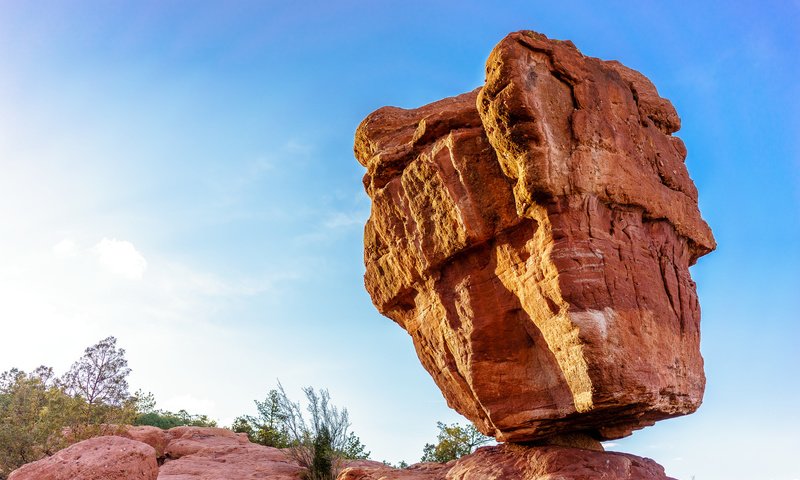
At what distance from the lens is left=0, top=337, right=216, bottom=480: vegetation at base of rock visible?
20.5m

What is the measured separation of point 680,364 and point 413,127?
306 inches

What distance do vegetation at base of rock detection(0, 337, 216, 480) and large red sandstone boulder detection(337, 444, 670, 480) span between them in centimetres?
1623

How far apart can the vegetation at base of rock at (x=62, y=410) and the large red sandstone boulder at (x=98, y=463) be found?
10.3 m

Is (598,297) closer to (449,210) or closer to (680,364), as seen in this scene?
(680,364)

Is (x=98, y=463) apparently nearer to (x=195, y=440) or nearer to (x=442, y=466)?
(x=442, y=466)

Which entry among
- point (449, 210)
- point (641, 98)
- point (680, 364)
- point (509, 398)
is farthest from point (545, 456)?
point (641, 98)

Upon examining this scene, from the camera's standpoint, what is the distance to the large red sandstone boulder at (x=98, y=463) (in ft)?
37.7

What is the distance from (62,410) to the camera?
2178 cm

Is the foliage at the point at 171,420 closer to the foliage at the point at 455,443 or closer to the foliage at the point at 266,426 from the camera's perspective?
the foliage at the point at 266,426

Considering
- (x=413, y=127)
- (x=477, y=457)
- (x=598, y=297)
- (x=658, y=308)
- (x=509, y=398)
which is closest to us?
(x=598, y=297)

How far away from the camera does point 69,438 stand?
2127cm

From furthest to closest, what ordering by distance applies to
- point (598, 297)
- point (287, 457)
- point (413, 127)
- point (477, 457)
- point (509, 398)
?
1. point (287, 457)
2. point (413, 127)
3. point (477, 457)
4. point (509, 398)
5. point (598, 297)

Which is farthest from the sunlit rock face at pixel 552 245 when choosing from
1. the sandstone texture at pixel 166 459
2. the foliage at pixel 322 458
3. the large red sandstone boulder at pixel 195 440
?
the large red sandstone boulder at pixel 195 440

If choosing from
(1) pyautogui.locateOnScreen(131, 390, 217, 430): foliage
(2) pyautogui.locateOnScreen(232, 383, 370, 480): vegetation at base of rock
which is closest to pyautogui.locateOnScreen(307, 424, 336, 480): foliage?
(2) pyautogui.locateOnScreen(232, 383, 370, 480): vegetation at base of rock
